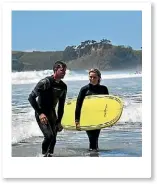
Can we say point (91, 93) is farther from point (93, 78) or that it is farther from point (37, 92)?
point (37, 92)

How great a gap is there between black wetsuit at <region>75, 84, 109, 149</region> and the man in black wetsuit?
0.07 m

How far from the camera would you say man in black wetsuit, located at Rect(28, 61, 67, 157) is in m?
2.25

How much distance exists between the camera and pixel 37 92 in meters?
2.25

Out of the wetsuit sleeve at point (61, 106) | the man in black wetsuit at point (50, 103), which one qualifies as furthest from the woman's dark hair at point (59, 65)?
the wetsuit sleeve at point (61, 106)

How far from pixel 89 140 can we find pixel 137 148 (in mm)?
218

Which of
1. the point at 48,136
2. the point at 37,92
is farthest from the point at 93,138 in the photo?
the point at 37,92

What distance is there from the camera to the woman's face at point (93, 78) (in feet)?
7.42

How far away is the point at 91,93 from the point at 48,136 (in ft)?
0.90

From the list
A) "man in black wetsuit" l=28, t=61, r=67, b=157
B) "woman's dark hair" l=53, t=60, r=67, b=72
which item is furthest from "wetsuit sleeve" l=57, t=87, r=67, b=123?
"woman's dark hair" l=53, t=60, r=67, b=72

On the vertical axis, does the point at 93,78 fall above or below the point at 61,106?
above

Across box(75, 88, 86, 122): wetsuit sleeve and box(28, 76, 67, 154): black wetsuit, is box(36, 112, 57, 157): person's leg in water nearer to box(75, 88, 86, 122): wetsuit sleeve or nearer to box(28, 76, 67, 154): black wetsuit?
box(28, 76, 67, 154): black wetsuit
